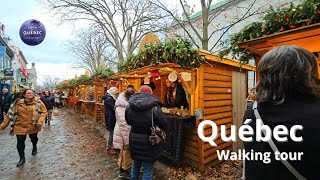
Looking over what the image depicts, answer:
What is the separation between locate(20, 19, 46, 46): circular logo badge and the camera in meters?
6.82

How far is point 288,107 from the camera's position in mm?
1140

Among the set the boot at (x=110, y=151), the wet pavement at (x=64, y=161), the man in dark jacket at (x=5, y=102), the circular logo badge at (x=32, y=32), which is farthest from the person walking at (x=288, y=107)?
the man in dark jacket at (x=5, y=102)

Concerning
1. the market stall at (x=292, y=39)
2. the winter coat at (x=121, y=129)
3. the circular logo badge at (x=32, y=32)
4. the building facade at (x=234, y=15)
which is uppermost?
the building facade at (x=234, y=15)

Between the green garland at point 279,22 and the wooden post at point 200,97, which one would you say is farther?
the wooden post at point 200,97

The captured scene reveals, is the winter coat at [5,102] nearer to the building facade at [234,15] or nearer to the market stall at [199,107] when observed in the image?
the building facade at [234,15]

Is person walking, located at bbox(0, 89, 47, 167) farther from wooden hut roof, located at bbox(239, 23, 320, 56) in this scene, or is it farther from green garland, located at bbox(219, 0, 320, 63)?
wooden hut roof, located at bbox(239, 23, 320, 56)

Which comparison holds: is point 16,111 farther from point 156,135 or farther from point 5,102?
point 5,102

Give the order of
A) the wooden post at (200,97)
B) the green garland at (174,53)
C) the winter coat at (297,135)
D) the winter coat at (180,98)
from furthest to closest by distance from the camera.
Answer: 1. the winter coat at (180,98)
2. the wooden post at (200,97)
3. the green garland at (174,53)
4. the winter coat at (297,135)

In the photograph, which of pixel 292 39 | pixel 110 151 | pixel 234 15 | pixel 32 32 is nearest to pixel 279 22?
pixel 292 39

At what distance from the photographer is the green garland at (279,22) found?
293 cm

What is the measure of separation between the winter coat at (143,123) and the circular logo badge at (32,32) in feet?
16.2

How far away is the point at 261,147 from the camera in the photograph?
1.23 m

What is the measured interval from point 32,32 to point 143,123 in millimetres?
5336

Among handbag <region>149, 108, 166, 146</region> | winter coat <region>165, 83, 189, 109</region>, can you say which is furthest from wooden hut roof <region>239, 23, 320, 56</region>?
winter coat <region>165, 83, 189, 109</region>
